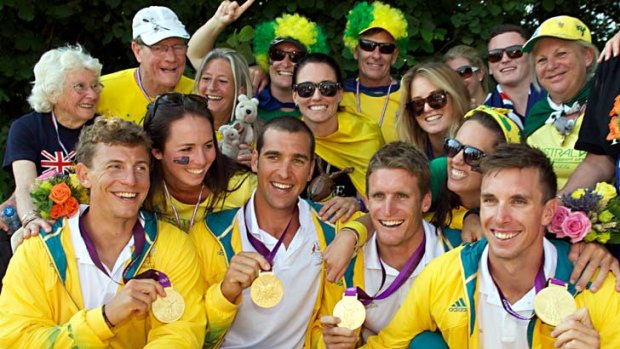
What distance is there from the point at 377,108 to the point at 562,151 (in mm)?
1657

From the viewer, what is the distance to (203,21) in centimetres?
767

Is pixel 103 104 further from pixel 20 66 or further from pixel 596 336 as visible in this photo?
pixel 596 336

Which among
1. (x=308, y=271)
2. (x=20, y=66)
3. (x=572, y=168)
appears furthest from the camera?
(x=20, y=66)

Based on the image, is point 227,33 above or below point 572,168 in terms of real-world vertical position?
above

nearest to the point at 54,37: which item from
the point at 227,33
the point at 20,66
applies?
the point at 20,66

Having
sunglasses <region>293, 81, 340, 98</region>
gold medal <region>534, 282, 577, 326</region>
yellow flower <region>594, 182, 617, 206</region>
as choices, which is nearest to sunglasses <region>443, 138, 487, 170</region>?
yellow flower <region>594, 182, 617, 206</region>

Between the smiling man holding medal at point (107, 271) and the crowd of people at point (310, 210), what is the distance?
10mm

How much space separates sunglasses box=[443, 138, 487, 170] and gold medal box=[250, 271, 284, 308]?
1.36m

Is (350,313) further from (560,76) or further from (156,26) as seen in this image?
(156,26)

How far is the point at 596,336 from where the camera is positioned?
3615 millimetres

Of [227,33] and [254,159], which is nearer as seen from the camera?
[254,159]

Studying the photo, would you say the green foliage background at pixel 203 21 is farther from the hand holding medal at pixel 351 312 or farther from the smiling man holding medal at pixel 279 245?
the hand holding medal at pixel 351 312

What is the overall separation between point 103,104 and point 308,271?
2.20 meters

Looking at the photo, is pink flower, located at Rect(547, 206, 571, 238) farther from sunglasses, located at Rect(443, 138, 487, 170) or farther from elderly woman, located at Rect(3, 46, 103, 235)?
elderly woman, located at Rect(3, 46, 103, 235)
